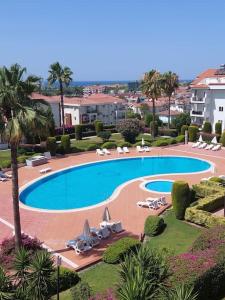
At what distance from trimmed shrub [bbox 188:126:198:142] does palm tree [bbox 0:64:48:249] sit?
3555 centimetres

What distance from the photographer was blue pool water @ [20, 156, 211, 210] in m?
A: 27.3

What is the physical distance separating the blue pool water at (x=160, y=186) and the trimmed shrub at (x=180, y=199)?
264 inches

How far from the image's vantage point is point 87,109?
67.1m

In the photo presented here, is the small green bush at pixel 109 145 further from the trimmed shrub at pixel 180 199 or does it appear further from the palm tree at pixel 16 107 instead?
the palm tree at pixel 16 107

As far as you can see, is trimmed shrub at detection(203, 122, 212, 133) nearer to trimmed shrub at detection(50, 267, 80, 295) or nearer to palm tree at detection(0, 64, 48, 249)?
palm tree at detection(0, 64, 48, 249)

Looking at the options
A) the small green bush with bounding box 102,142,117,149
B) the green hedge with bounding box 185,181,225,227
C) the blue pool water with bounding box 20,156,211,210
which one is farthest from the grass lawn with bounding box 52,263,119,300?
the small green bush with bounding box 102,142,117,149

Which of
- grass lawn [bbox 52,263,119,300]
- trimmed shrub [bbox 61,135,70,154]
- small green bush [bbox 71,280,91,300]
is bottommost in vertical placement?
grass lawn [bbox 52,263,119,300]

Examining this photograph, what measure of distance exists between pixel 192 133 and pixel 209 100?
36.2ft

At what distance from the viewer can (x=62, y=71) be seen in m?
49.2

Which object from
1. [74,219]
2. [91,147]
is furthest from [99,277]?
[91,147]

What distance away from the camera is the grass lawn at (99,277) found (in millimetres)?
13933

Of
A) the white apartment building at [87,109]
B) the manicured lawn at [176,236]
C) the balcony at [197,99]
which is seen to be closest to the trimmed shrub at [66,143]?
the white apartment building at [87,109]

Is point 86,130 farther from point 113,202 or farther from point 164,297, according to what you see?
point 164,297

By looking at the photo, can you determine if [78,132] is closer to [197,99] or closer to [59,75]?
[59,75]
